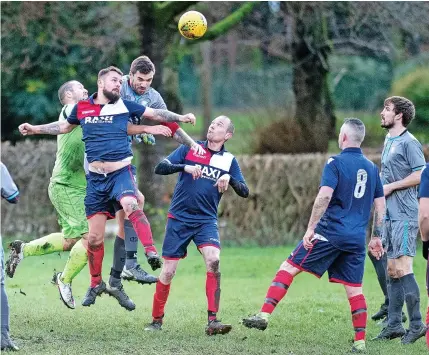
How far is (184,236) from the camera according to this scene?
9375mm

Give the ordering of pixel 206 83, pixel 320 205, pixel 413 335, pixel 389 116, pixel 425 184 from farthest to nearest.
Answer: pixel 206 83, pixel 389 116, pixel 413 335, pixel 320 205, pixel 425 184

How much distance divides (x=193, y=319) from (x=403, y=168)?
2.82 meters

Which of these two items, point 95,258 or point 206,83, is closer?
point 95,258

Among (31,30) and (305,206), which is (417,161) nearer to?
(305,206)

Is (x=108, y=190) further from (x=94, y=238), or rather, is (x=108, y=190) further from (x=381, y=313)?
(x=381, y=313)

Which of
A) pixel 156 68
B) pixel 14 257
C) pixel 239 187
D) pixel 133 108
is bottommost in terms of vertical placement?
pixel 14 257

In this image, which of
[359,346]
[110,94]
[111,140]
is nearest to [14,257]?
[111,140]

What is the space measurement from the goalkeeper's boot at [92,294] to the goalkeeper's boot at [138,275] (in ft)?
1.16

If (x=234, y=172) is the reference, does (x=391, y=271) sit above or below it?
below

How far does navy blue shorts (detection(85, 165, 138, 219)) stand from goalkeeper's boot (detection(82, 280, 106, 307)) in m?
0.79

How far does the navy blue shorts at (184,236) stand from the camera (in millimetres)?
9320

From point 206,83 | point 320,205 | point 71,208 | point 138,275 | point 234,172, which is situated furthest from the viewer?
point 206,83

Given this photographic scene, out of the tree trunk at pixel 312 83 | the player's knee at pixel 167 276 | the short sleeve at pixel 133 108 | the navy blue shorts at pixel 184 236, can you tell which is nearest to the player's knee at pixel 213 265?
the navy blue shorts at pixel 184 236

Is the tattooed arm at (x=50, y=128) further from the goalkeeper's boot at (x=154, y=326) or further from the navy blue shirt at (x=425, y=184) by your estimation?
the navy blue shirt at (x=425, y=184)
